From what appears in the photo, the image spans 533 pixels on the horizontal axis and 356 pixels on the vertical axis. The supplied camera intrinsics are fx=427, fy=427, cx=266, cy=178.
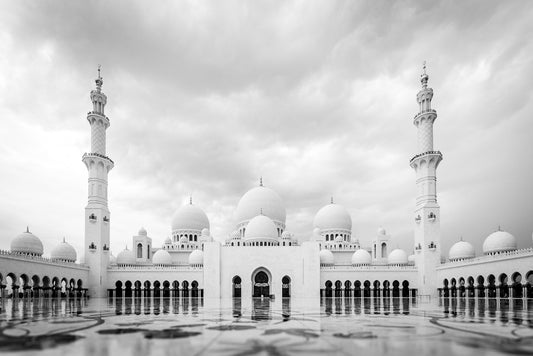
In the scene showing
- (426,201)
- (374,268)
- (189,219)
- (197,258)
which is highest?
(426,201)

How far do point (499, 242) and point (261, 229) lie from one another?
883 inches

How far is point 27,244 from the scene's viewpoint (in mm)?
35406

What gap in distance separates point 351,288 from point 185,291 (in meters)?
16.8

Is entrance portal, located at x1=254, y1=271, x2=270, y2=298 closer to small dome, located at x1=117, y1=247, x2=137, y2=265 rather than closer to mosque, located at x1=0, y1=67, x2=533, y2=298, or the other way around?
mosque, located at x1=0, y1=67, x2=533, y2=298

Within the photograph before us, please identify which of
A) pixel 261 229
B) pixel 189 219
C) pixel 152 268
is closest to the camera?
pixel 152 268

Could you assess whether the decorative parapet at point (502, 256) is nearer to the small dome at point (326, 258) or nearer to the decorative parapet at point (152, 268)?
the small dome at point (326, 258)

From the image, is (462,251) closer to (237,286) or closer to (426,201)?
(426,201)

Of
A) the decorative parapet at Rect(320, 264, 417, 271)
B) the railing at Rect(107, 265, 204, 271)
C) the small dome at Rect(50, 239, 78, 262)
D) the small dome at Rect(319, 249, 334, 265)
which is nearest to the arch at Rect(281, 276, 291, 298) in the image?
the decorative parapet at Rect(320, 264, 417, 271)

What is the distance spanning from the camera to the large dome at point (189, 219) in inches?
2203

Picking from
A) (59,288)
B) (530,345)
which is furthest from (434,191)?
(530,345)

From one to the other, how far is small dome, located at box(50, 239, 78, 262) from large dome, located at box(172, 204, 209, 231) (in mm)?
16332

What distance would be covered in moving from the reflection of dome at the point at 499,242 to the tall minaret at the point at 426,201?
427 centimetres

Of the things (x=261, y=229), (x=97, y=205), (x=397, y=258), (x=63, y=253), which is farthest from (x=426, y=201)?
(x=63, y=253)

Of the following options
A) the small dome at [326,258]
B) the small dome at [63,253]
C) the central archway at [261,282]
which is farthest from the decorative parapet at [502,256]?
the small dome at [63,253]
